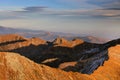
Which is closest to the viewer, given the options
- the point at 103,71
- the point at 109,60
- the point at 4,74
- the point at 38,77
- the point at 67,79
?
the point at 4,74

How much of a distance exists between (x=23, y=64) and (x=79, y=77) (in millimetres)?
18199

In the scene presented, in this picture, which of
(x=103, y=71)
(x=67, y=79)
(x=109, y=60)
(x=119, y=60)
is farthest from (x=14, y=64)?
(x=119, y=60)

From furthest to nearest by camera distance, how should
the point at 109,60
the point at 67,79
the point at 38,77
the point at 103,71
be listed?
the point at 109,60 → the point at 103,71 → the point at 67,79 → the point at 38,77

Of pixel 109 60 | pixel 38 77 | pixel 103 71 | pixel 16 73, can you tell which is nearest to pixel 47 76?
pixel 38 77

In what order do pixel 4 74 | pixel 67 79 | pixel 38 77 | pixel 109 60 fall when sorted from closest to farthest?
pixel 4 74 < pixel 38 77 < pixel 67 79 < pixel 109 60

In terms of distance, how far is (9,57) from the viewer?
82500mm

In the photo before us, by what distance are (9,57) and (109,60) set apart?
50491 millimetres

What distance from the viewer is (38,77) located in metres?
84.1

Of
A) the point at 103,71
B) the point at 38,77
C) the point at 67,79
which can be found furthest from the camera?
the point at 103,71

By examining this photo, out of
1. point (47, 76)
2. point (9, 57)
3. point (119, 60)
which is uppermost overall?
point (9, 57)

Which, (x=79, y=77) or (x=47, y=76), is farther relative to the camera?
(x=79, y=77)

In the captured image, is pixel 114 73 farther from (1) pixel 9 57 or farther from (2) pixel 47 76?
(1) pixel 9 57

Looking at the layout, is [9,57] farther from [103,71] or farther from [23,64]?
[103,71]

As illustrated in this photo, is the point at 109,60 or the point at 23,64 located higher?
the point at 23,64
